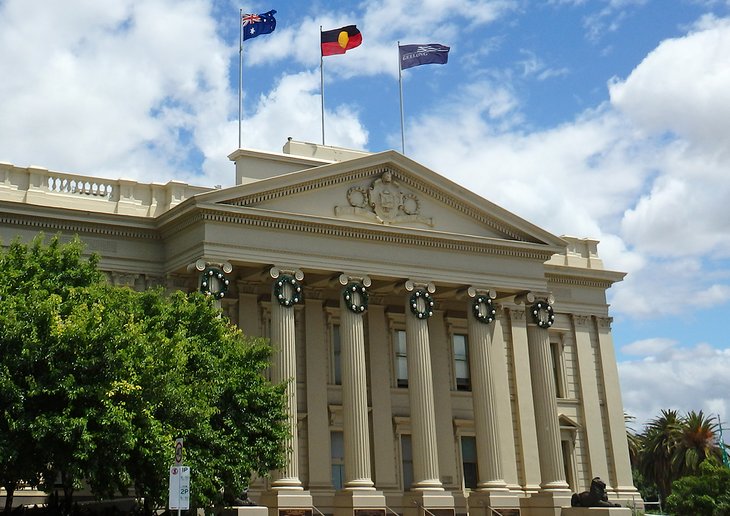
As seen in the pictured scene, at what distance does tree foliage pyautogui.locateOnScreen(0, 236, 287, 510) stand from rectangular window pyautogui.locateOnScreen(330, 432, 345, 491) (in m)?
9.39

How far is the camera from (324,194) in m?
35.0

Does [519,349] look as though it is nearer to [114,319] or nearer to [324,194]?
[324,194]

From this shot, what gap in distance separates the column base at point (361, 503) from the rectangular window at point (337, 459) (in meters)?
3.05

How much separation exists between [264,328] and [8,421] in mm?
15305

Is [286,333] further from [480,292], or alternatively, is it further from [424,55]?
[424,55]

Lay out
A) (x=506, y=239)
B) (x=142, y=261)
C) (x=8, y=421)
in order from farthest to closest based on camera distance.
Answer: (x=506, y=239) → (x=142, y=261) → (x=8, y=421)

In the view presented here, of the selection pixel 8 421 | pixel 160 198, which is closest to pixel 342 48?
pixel 160 198

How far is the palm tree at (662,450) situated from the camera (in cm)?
6444

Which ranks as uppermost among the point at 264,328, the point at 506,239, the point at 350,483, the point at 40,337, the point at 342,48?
the point at 342,48

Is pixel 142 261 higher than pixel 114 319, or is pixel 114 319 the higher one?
pixel 142 261

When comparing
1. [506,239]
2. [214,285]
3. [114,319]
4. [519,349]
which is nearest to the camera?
[114,319]

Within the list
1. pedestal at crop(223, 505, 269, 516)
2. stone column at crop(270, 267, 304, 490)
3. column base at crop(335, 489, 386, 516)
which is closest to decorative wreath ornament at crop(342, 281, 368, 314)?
stone column at crop(270, 267, 304, 490)

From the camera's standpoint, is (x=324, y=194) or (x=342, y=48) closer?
(x=324, y=194)

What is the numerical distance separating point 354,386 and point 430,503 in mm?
4887
